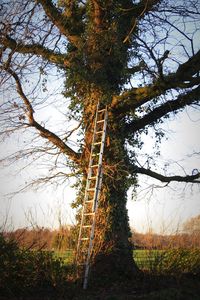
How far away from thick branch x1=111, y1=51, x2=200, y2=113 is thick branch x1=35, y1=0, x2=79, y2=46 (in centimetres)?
229

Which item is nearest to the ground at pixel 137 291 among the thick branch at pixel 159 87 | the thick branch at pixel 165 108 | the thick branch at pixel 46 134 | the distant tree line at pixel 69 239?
the distant tree line at pixel 69 239

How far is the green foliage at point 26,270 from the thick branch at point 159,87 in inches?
186

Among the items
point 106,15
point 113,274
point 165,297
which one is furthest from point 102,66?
point 165,297

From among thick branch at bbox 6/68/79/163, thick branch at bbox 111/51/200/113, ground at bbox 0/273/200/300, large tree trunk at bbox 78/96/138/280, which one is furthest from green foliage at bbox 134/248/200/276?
thick branch at bbox 111/51/200/113

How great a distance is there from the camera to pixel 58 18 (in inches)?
448

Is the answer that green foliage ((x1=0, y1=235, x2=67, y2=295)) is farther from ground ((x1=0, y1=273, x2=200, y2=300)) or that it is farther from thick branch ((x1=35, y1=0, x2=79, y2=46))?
thick branch ((x1=35, y1=0, x2=79, y2=46))

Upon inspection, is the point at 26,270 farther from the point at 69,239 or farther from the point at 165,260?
the point at 165,260

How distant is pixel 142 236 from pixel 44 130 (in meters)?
4.24

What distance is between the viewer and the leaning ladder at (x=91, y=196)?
8.65m

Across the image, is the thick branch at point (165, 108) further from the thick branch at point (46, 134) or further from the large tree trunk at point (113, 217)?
the thick branch at point (46, 134)

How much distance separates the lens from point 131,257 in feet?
33.1

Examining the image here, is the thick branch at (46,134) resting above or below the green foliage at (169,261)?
above

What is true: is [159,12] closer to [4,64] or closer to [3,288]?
[4,64]

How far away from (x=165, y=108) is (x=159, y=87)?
4.46ft
